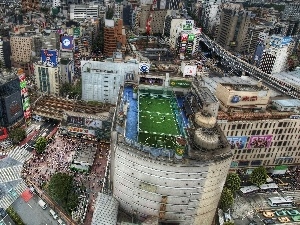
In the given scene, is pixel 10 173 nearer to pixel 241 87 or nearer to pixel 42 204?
pixel 42 204

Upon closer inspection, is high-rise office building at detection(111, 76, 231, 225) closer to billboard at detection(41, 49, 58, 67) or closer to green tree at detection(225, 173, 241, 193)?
green tree at detection(225, 173, 241, 193)

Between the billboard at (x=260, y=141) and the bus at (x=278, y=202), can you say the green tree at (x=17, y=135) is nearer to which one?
the billboard at (x=260, y=141)

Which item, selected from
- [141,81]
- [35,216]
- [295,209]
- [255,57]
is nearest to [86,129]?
[141,81]

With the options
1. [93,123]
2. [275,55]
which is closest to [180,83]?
[93,123]

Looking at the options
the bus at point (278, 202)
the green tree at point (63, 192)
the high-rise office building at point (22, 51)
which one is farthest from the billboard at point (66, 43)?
the bus at point (278, 202)

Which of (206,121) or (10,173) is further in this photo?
(10,173)

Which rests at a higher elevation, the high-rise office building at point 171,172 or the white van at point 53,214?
the high-rise office building at point 171,172

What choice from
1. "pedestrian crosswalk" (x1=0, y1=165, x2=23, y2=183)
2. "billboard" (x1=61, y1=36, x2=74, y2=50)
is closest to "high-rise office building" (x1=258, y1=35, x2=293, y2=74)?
"billboard" (x1=61, y1=36, x2=74, y2=50)
